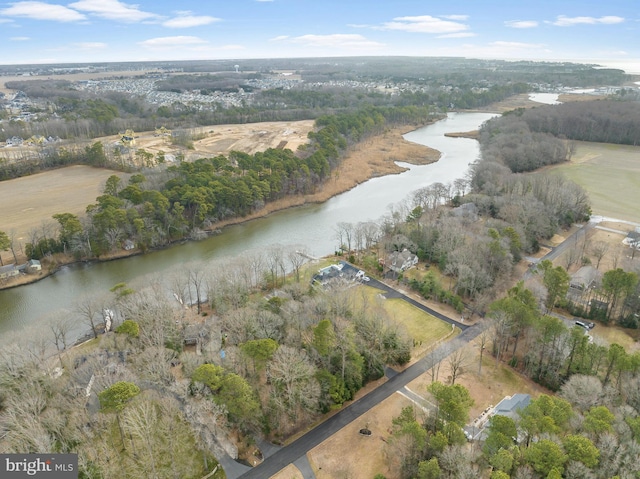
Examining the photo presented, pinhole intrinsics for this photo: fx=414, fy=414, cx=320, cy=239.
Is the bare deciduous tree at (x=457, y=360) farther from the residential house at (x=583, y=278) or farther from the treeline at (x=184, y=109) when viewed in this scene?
the treeline at (x=184, y=109)

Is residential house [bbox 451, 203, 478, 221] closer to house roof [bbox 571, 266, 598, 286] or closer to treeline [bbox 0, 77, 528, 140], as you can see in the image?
house roof [bbox 571, 266, 598, 286]

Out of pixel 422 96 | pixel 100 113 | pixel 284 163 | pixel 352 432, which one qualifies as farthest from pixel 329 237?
pixel 422 96

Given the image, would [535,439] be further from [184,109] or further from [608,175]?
[184,109]

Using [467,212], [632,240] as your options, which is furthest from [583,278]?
[467,212]

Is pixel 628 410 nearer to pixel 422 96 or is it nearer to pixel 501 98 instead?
pixel 422 96

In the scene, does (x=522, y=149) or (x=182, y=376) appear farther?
(x=522, y=149)
